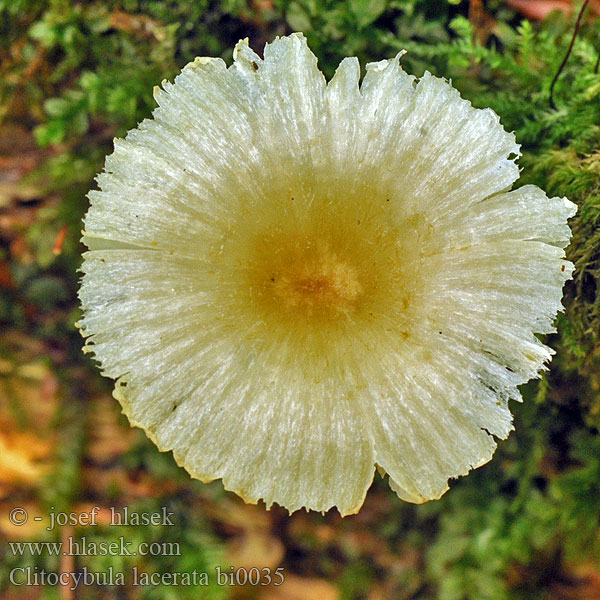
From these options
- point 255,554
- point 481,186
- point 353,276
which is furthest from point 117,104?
Result: point 255,554

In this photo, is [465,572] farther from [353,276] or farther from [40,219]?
[40,219]

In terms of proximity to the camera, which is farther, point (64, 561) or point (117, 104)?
point (64, 561)

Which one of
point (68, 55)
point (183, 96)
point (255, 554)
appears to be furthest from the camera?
point (255, 554)

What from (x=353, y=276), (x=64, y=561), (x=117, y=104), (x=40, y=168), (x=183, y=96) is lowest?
(x=64, y=561)

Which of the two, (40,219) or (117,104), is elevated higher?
(117,104)

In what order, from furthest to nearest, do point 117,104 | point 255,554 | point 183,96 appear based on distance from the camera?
1. point 255,554
2. point 117,104
3. point 183,96

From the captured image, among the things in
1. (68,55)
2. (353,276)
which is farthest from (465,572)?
(68,55)
